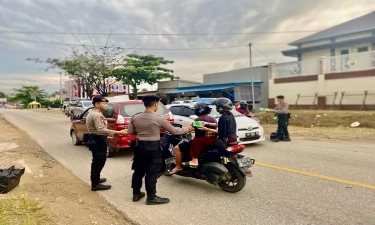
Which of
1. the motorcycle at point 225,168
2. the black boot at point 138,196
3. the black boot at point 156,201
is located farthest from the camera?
the motorcycle at point 225,168

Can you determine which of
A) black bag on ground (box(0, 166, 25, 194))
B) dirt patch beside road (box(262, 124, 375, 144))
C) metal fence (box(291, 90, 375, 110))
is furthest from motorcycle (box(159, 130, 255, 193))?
metal fence (box(291, 90, 375, 110))

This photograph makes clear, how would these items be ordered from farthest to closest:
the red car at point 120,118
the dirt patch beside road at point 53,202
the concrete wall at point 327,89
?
the concrete wall at point 327,89 < the red car at point 120,118 < the dirt patch beside road at point 53,202

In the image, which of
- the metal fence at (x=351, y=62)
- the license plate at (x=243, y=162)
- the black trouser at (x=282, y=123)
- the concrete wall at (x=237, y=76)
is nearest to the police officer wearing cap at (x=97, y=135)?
the license plate at (x=243, y=162)

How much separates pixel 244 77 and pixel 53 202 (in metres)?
29.1

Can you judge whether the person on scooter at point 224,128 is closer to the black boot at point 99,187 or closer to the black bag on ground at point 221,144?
the black bag on ground at point 221,144

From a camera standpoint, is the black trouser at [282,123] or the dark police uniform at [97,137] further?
the black trouser at [282,123]

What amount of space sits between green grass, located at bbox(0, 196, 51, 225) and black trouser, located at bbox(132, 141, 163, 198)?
1.45 m

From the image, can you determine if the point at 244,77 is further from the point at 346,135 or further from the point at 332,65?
the point at 346,135

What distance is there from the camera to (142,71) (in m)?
34.3

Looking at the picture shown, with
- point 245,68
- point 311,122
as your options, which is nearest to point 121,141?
point 311,122

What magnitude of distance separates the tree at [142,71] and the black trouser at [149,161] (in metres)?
27.6

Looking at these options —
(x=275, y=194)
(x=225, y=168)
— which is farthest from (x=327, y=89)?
(x=225, y=168)

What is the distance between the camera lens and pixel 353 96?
2178 centimetres

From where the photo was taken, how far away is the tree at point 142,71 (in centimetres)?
3328
